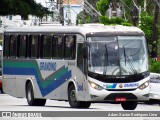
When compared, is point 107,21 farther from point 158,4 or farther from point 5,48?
point 5,48

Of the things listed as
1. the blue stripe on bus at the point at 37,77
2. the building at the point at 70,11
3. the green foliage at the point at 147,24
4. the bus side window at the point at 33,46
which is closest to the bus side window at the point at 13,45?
the blue stripe on bus at the point at 37,77

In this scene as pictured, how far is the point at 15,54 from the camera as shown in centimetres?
4000

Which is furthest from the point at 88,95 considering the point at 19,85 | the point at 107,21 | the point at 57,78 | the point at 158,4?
the point at 107,21

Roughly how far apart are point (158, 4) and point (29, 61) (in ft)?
57.9

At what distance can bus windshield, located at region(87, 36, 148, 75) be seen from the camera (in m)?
34.5

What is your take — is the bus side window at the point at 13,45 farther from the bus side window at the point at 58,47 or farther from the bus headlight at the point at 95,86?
the bus headlight at the point at 95,86

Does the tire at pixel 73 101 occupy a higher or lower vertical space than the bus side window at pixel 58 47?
lower

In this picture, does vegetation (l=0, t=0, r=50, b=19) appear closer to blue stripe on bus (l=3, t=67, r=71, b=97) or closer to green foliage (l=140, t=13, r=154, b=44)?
blue stripe on bus (l=3, t=67, r=71, b=97)

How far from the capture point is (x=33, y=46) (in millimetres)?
38562

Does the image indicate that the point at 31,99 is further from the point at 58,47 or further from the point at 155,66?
the point at 155,66

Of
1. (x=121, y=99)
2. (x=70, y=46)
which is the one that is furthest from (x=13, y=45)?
(x=121, y=99)

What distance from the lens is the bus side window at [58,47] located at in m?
36.7

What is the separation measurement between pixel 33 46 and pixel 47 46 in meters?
1.20

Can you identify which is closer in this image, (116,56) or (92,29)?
(116,56)
